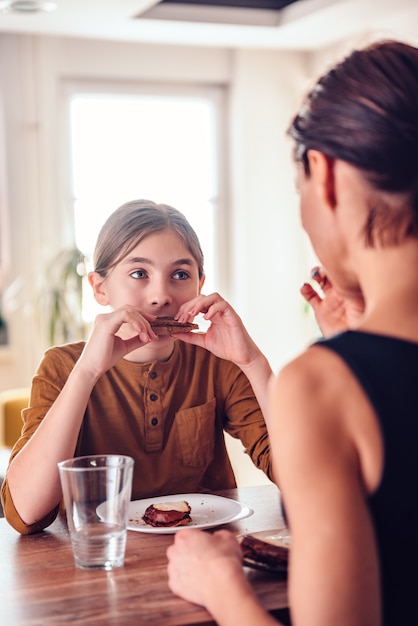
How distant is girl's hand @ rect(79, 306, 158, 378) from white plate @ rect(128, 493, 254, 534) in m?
Result: 0.28

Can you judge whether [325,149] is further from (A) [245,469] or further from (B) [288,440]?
(A) [245,469]

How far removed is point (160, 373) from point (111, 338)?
0.29m

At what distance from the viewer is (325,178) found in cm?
99

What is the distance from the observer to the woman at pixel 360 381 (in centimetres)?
89

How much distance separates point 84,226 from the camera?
580 cm

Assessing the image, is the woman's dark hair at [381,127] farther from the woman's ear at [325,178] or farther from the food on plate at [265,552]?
the food on plate at [265,552]

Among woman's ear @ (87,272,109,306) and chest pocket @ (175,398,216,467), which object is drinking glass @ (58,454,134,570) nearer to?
chest pocket @ (175,398,216,467)

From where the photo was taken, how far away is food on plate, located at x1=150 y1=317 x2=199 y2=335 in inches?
77.6

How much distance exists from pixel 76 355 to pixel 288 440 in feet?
3.93

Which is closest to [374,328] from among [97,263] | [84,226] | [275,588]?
[275,588]

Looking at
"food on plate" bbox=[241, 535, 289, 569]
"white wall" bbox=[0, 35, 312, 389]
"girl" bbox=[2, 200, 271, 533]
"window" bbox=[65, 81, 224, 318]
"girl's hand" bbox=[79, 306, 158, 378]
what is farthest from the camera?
"window" bbox=[65, 81, 224, 318]

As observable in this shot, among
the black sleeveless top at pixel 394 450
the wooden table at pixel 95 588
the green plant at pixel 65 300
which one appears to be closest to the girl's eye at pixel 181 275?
the wooden table at pixel 95 588

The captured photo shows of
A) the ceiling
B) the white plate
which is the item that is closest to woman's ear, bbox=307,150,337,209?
the white plate

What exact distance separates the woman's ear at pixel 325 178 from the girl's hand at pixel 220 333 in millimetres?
1020
